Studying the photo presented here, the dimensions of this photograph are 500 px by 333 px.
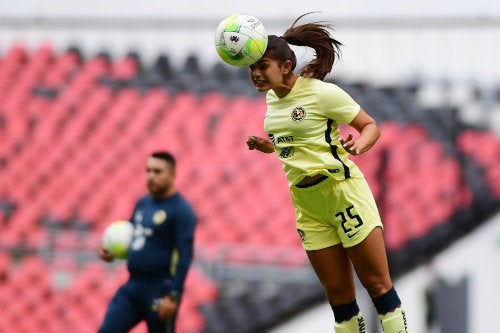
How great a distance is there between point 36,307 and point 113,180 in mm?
2009

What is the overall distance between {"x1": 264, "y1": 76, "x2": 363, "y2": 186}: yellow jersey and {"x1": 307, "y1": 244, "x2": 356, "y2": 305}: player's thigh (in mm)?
423

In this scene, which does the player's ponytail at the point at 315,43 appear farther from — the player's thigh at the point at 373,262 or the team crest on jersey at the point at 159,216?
the team crest on jersey at the point at 159,216

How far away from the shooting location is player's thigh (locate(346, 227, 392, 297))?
528cm

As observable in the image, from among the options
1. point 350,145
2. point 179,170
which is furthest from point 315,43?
point 179,170

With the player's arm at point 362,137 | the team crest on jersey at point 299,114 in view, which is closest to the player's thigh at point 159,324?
the team crest on jersey at point 299,114

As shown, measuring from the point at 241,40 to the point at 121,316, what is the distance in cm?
275

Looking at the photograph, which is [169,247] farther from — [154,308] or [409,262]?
[409,262]

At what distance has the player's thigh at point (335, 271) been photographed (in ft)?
17.8

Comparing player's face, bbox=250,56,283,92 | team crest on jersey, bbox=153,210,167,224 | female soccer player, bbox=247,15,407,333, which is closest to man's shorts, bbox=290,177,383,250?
female soccer player, bbox=247,15,407,333

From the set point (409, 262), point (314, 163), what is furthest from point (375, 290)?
point (409, 262)

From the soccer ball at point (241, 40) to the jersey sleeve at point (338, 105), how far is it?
1.29ft

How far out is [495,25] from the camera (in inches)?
525

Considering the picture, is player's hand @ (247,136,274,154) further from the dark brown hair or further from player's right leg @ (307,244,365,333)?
player's right leg @ (307,244,365,333)

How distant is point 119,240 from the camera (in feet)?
23.7
